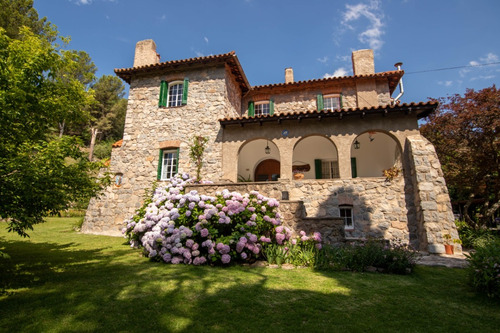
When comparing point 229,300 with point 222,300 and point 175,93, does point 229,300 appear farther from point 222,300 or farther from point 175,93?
point 175,93

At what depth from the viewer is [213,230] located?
5.84m

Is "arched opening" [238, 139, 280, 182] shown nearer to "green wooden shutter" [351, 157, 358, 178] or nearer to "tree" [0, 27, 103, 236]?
"green wooden shutter" [351, 157, 358, 178]

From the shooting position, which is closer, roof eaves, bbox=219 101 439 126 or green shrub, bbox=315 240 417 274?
green shrub, bbox=315 240 417 274

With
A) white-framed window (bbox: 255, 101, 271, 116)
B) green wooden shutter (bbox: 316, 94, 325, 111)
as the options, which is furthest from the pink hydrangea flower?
green wooden shutter (bbox: 316, 94, 325, 111)

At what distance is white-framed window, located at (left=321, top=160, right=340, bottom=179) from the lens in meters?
13.4

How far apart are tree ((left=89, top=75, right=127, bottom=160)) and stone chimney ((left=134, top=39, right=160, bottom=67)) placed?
68.4 feet

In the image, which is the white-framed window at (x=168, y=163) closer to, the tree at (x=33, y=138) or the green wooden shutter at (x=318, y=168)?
the tree at (x=33, y=138)

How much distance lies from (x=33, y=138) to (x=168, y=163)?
6.65m

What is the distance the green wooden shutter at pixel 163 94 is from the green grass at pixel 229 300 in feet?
27.0

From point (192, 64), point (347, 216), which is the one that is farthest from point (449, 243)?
point (192, 64)

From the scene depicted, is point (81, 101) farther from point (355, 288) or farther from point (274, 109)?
point (274, 109)

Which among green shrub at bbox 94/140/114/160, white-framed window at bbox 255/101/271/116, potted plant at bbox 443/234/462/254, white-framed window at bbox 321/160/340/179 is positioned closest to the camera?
potted plant at bbox 443/234/462/254

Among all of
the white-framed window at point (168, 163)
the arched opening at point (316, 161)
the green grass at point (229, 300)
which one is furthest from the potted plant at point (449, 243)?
the white-framed window at point (168, 163)

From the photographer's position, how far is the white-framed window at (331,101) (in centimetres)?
1291
